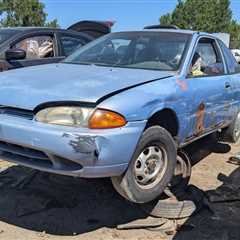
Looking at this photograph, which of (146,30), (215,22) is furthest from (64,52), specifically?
(215,22)

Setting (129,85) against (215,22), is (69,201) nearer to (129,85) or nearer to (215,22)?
(129,85)

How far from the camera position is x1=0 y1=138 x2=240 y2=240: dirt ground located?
4.07m

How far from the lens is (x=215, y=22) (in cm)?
4669

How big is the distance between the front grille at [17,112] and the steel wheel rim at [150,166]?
36.9 inches

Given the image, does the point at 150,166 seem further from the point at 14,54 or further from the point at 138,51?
the point at 14,54

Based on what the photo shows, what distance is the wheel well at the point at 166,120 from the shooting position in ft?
14.3

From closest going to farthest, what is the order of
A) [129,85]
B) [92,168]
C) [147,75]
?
[92,168] < [129,85] < [147,75]

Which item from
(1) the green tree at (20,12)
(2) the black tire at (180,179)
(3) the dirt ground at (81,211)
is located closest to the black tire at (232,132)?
(3) the dirt ground at (81,211)

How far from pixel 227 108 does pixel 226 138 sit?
38.4 inches

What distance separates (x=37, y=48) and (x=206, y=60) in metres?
3.06

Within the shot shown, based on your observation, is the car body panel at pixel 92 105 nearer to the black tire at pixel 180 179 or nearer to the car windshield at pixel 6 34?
the black tire at pixel 180 179

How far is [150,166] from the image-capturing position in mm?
4328

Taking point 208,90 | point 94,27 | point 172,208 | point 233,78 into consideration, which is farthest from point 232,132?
point 94,27

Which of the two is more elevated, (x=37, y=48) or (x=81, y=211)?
(x=37, y=48)
